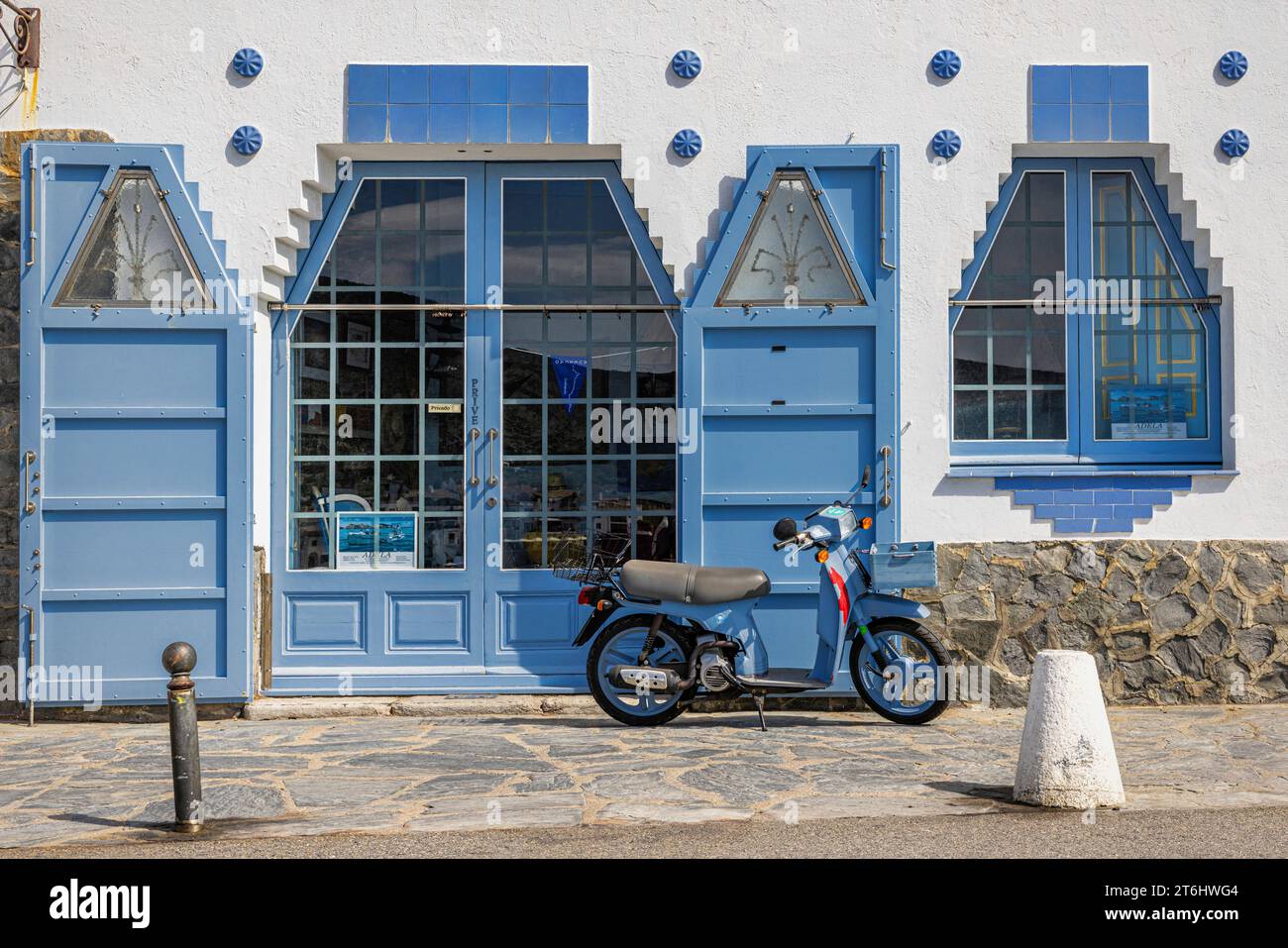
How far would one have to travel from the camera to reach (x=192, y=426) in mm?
8461

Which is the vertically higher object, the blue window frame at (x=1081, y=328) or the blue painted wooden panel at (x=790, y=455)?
the blue window frame at (x=1081, y=328)

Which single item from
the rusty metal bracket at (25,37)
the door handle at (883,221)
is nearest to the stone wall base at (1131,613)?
the door handle at (883,221)

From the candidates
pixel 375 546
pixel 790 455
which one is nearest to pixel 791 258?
pixel 790 455

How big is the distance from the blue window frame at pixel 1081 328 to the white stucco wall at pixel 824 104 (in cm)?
30

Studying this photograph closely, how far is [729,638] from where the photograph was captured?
8008mm

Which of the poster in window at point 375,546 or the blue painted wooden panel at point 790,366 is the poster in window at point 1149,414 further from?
the poster in window at point 375,546

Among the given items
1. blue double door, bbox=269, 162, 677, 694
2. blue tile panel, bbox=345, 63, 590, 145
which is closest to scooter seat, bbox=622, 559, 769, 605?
blue double door, bbox=269, 162, 677, 694

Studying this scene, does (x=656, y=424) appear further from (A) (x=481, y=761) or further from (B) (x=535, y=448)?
(A) (x=481, y=761)

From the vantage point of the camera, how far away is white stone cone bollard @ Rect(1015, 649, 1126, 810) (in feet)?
19.3

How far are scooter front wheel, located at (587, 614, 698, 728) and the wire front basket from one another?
316mm

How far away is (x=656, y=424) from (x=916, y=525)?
178 centimetres

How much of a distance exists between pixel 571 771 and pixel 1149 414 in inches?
184

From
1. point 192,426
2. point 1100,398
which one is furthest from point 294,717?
point 1100,398

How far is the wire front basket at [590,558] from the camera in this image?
8016mm
